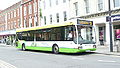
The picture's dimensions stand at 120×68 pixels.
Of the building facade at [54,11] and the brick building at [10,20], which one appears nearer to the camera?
the building facade at [54,11]

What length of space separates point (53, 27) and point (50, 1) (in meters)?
18.5

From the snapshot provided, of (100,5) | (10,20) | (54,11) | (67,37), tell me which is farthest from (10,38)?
(67,37)

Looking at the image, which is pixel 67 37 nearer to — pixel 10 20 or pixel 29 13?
pixel 29 13

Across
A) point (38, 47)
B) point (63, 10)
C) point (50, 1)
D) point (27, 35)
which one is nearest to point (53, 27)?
point (38, 47)

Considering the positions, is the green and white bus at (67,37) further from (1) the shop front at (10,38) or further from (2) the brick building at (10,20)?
(2) the brick building at (10,20)

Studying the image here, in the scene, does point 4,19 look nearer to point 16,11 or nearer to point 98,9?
point 16,11

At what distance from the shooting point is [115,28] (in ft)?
72.7

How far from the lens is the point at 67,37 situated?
49.9 feet

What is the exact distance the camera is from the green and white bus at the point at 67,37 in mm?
14648

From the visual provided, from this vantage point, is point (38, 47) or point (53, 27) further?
point (38, 47)

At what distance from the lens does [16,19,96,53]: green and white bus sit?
14.6 metres

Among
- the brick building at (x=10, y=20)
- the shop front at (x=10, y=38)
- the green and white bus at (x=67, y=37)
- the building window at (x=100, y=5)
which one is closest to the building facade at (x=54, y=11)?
the building window at (x=100, y=5)

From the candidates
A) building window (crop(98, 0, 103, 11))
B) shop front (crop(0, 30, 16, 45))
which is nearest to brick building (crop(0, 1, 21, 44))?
shop front (crop(0, 30, 16, 45))

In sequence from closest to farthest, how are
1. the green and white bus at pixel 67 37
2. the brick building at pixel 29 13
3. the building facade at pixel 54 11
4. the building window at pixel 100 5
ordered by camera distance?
the green and white bus at pixel 67 37, the building window at pixel 100 5, the building facade at pixel 54 11, the brick building at pixel 29 13
